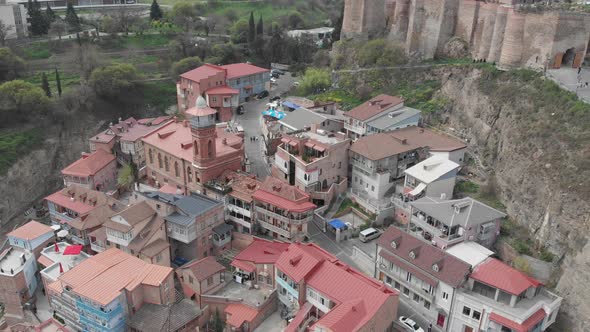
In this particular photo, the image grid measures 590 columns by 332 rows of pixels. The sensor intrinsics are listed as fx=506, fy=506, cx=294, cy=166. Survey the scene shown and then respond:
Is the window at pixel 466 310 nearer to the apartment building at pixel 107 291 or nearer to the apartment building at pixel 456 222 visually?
the apartment building at pixel 456 222

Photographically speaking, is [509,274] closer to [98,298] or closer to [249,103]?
[98,298]

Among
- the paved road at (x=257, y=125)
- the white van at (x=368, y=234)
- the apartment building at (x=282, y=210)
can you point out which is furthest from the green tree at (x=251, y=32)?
the white van at (x=368, y=234)

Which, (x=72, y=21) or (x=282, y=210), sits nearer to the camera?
(x=282, y=210)

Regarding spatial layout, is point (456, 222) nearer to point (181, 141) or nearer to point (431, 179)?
point (431, 179)

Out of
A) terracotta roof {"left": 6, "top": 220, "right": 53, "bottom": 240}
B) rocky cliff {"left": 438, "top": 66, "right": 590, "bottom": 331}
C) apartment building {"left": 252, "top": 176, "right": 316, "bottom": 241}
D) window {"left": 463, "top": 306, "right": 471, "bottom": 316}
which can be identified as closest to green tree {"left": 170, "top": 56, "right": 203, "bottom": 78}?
terracotta roof {"left": 6, "top": 220, "right": 53, "bottom": 240}

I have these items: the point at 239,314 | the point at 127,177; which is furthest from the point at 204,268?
the point at 127,177

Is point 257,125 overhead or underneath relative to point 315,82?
underneath

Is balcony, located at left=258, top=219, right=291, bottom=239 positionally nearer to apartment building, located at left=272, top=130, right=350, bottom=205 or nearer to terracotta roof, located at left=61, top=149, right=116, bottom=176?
apartment building, located at left=272, top=130, right=350, bottom=205
